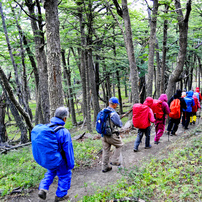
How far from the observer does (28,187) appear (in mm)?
4730

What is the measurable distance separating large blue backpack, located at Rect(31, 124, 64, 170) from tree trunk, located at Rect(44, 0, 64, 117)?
1.72 meters

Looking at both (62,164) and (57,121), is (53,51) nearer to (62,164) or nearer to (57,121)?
(57,121)

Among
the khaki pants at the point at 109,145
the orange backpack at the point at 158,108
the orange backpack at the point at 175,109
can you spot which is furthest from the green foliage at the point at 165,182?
the orange backpack at the point at 175,109

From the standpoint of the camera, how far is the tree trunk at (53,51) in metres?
4.66

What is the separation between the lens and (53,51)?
187 inches

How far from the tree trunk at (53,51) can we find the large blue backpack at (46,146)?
5.66ft

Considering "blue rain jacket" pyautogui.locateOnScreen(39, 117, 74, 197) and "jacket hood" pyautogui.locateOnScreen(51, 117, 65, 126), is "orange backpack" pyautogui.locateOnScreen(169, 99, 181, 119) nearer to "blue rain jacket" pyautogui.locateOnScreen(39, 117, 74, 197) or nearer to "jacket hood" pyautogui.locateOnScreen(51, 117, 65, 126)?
"blue rain jacket" pyautogui.locateOnScreen(39, 117, 74, 197)

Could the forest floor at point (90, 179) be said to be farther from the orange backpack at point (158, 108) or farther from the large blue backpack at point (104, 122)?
the orange backpack at point (158, 108)

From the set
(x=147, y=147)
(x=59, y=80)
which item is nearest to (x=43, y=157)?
(x=59, y=80)

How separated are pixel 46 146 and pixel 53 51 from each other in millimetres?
2867

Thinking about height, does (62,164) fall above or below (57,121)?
below

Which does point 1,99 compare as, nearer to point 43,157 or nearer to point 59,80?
point 59,80

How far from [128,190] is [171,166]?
1.52 m

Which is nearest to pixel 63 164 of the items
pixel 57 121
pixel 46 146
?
pixel 46 146
